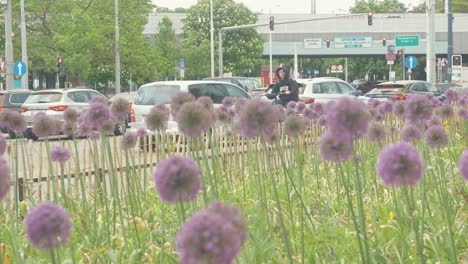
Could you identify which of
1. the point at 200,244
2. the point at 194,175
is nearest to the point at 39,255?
the point at 194,175

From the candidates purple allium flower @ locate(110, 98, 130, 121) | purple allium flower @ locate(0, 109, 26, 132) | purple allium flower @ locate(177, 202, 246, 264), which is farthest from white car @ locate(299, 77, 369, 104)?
purple allium flower @ locate(177, 202, 246, 264)

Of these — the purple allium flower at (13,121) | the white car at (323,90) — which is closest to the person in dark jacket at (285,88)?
the white car at (323,90)

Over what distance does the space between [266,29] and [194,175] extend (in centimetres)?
8420

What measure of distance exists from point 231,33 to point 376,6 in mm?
37429

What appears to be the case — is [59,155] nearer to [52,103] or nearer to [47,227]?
[47,227]

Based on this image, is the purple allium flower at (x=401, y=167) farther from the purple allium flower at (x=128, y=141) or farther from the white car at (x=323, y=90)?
the white car at (x=323, y=90)

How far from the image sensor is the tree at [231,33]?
2948 inches

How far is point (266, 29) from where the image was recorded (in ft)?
280

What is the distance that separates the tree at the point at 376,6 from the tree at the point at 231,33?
30.8m

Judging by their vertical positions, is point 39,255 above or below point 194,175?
below

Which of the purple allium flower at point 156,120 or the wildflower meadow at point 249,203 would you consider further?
the purple allium flower at point 156,120

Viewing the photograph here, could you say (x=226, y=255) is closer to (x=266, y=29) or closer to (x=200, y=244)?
(x=200, y=244)

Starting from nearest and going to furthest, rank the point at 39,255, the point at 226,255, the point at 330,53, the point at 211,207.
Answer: the point at 226,255, the point at 211,207, the point at 39,255, the point at 330,53

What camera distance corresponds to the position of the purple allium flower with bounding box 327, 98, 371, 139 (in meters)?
2.12
